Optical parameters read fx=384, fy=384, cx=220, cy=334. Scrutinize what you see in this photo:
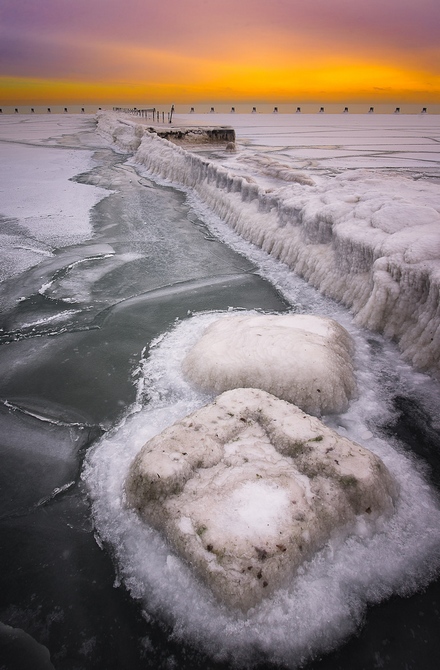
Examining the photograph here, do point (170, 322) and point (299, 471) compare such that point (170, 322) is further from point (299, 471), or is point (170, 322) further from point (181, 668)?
point (181, 668)

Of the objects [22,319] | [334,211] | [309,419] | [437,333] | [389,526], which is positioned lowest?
[22,319]

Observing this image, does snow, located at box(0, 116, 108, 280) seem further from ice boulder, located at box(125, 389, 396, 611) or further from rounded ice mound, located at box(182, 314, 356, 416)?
ice boulder, located at box(125, 389, 396, 611)

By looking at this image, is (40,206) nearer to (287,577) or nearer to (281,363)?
(281,363)

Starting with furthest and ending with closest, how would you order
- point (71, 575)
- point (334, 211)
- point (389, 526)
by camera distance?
point (334, 211)
point (389, 526)
point (71, 575)

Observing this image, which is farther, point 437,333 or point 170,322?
point 170,322

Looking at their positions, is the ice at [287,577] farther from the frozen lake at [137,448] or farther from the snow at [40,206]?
the snow at [40,206]

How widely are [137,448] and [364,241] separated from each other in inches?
124

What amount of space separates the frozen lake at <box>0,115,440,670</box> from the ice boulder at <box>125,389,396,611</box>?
10 cm

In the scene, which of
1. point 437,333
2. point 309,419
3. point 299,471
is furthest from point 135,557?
point 437,333

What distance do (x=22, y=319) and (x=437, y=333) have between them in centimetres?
385

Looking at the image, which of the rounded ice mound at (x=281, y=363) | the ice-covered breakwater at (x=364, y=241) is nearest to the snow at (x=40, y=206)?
the ice-covered breakwater at (x=364, y=241)

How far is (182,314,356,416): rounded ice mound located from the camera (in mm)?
2748

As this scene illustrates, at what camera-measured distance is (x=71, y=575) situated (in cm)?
181

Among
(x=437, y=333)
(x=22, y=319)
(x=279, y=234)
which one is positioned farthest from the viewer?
(x=279, y=234)
